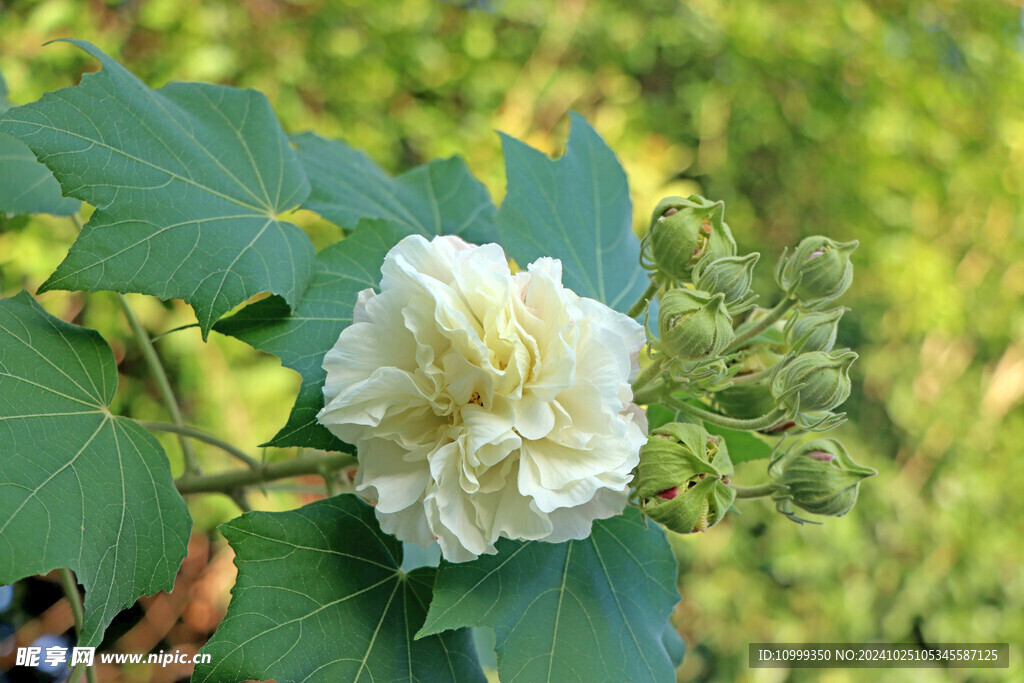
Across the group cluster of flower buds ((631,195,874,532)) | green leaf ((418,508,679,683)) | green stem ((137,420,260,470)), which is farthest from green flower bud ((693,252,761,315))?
green stem ((137,420,260,470))

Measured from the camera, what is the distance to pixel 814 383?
2.09 ft

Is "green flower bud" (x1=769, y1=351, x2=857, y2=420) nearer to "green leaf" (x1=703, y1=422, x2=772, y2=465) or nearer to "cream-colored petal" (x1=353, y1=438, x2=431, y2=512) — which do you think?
"green leaf" (x1=703, y1=422, x2=772, y2=465)

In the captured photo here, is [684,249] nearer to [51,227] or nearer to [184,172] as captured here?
[184,172]

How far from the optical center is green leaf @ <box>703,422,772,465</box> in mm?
782

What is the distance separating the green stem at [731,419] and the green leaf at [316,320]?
301 millimetres

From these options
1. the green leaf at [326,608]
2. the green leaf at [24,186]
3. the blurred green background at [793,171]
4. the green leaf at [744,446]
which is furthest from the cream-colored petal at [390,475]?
the blurred green background at [793,171]

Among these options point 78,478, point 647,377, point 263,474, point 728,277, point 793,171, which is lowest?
point 793,171

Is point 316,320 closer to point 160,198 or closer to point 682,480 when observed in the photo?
point 160,198

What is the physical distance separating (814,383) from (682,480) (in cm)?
14

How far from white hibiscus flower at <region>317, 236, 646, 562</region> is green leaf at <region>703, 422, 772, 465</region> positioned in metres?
0.25

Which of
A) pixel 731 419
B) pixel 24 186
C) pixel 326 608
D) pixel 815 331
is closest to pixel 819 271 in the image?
pixel 815 331

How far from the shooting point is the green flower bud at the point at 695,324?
62 cm

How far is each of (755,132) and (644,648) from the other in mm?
2547

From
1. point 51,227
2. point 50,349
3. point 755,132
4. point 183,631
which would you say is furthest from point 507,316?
point 755,132
